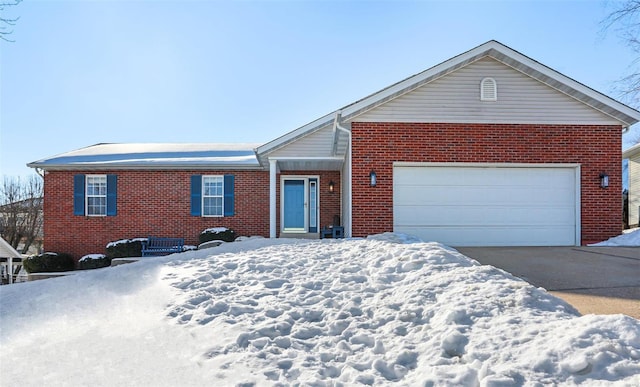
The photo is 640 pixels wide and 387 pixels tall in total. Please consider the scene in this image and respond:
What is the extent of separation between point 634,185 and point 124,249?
23.4 meters

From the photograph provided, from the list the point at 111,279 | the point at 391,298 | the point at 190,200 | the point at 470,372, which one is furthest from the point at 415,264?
the point at 190,200

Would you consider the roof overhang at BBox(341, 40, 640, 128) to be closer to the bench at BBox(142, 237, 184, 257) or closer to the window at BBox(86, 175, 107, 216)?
the bench at BBox(142, 237, 184, 257)

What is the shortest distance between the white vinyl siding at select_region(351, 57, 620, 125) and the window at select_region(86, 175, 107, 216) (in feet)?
32.5

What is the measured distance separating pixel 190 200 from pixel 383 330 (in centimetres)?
1088

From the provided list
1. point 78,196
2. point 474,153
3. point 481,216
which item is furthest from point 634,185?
point 78,196

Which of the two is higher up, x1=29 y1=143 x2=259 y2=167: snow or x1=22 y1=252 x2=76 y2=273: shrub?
x1=29 y1=143 x2=259 y2=167: snow

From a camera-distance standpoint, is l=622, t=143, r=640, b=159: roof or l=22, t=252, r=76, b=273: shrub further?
l=622, t=143, r=640, b=159: roof

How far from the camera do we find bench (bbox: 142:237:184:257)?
11.6m

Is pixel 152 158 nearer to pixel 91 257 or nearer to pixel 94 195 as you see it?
pixel 94 195

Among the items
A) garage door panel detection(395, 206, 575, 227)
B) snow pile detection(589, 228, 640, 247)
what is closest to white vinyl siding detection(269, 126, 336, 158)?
garage door panel detection(395, 206, 575, 227)

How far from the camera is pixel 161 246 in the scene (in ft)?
39.9

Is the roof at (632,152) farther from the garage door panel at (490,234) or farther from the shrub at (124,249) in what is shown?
the shrub at (124,249)

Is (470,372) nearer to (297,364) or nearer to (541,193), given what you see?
(297,364)

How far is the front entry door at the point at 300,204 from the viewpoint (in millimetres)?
13156
